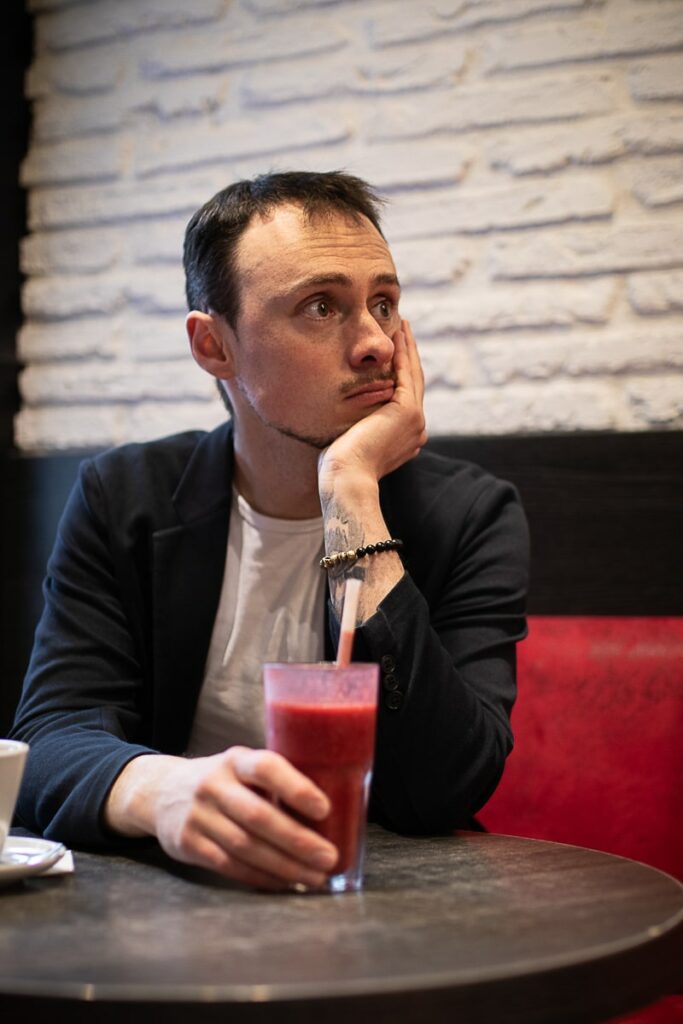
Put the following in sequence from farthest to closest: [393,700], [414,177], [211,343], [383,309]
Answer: [414,177] → [211,343] → [383,309] → [393,700]

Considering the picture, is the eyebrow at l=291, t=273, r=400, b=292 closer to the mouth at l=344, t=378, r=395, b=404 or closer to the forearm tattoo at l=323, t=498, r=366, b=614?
the mouth at l=344, t=378, r=395, b=404

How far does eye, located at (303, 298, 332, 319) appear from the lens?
1.78 metres

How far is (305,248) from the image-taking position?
1794 millimetres

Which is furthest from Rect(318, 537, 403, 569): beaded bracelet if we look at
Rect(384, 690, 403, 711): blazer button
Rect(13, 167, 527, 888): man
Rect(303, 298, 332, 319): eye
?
Rect(303, 298, 332, 319): eye

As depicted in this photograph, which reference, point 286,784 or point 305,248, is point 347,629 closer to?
point 286,784

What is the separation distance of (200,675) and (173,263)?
1.25 m

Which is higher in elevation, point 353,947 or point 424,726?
point 424,726

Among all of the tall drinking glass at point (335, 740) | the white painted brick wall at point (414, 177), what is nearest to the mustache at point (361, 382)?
the white painted brick wall at point (414, 177)

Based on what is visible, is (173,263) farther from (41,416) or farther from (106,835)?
(106,835)

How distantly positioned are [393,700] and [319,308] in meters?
0.66

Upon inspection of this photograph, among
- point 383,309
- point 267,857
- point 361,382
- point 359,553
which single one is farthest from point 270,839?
point 383,309

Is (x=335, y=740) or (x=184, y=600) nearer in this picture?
(x=335, y=740)

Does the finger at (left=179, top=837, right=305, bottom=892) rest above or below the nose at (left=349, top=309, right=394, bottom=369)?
below

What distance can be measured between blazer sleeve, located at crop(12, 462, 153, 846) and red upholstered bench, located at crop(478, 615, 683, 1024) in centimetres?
61
